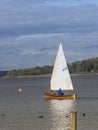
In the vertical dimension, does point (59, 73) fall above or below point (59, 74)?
above

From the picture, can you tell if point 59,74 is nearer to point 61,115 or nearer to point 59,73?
point 59,73

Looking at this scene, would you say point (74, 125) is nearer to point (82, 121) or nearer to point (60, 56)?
point (82, 121)

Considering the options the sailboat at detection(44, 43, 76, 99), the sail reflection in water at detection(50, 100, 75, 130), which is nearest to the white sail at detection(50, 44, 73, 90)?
the sailboat at detection(44, 43, 76, 99)

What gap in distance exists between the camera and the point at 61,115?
5112 cm

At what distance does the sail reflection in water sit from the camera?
41.3m

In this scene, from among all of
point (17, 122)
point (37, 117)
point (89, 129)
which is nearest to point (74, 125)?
point (89, 129)

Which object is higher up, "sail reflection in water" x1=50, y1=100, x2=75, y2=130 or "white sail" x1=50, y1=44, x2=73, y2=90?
"white sail" x1=50, y1=44, x2=73, y2=90

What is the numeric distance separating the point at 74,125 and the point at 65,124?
720 inches

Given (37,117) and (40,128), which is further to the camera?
(37,117)

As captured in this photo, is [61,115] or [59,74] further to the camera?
[59,74]

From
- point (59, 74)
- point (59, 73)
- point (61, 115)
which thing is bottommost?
point (61, 115)

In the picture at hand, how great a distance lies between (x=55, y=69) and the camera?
74.8 metres

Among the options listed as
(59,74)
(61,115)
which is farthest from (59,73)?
(61,115)

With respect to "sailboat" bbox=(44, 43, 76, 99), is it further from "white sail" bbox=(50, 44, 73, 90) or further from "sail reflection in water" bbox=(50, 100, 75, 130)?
"sail reflection in water" bbox=(50, 100, 75, 130)
